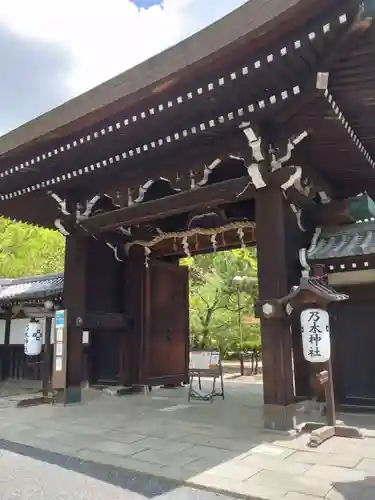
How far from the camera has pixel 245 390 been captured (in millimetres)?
9703

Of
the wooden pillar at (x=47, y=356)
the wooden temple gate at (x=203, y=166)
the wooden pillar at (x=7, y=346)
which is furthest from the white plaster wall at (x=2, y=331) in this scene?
the wooden pillar at (x=47, y=356)

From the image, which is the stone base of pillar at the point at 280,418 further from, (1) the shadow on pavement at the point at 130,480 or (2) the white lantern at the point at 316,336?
(1) the shadow on pavement at the point at 130,480

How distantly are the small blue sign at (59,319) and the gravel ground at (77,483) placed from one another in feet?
11.7

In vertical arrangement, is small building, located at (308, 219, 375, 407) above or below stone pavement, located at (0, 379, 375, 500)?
above

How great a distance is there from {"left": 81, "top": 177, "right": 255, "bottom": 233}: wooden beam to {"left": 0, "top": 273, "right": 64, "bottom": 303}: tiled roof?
246 centimetres

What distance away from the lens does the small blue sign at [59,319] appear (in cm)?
794

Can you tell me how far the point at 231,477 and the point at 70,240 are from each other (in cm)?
599

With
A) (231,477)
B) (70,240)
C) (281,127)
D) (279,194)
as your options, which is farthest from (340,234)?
(70,240)

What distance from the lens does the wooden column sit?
17.6 feet

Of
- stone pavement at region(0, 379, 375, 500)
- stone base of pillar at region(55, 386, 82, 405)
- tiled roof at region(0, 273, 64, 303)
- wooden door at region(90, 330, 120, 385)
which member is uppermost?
tiled roof at region(0, 273, 64, 303)

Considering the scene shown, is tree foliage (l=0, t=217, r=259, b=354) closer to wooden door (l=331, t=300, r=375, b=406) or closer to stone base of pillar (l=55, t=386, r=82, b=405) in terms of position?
stone base of pillar (l=55, t=386, r=82, b=405)

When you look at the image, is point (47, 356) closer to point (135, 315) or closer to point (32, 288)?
point (135, 315)

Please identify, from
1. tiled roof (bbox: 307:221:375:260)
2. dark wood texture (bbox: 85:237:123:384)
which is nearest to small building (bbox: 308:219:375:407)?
tiled roof (bbox: 307:221:375:260)

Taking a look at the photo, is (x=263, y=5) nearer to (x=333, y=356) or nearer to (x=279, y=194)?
(x=279, y=194)
